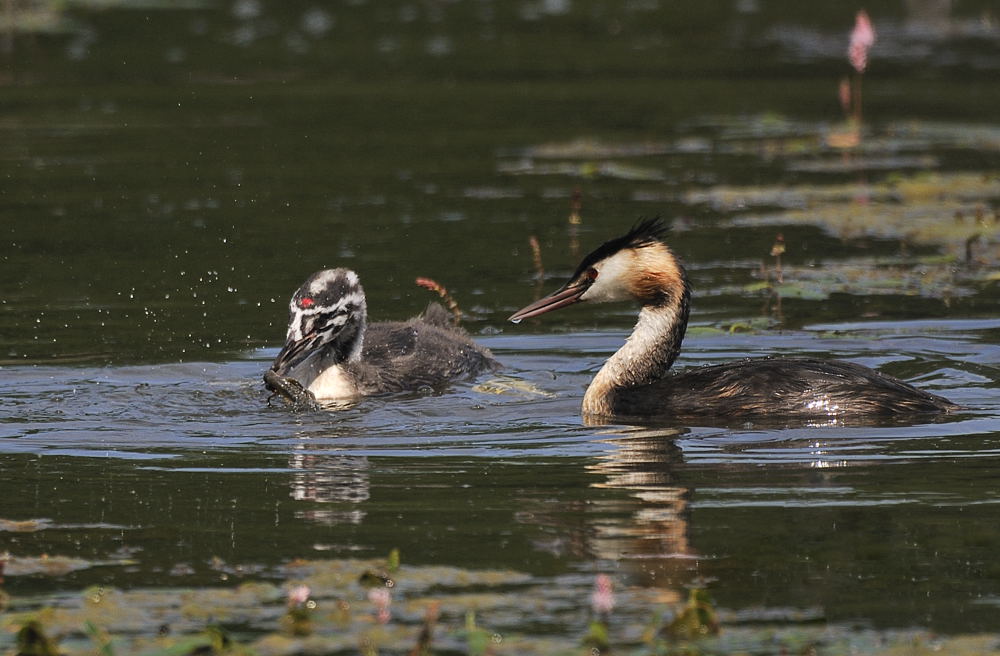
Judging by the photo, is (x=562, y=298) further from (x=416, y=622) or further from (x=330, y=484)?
(x=416, y=622)

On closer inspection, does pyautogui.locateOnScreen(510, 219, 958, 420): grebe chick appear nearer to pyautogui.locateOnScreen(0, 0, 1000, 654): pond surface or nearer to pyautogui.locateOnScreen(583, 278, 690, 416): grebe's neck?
pyautogui.locateOnScreen(583, 278, 690, 416): grebe's neck

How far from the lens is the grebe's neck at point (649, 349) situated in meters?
11.6

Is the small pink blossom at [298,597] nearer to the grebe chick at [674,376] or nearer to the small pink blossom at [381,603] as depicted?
the small pink blossom at [381,603]

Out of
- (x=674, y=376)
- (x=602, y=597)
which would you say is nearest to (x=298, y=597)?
(x=602, y=597)

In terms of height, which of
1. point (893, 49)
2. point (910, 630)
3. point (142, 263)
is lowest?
point (910, 630)

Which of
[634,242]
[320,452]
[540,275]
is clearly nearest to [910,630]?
[320,452]

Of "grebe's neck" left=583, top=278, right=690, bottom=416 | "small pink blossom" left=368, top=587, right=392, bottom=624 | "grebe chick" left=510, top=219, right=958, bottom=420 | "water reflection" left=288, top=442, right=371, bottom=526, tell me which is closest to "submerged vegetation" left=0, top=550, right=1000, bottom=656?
"small pink blossom" left=368, top=587, right=392, bottom=624

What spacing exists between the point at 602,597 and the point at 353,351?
5969 millimetres

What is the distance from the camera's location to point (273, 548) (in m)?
8.05

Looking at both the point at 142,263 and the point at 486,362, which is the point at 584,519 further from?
the point at 142,263

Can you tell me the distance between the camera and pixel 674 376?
11578 millimetres

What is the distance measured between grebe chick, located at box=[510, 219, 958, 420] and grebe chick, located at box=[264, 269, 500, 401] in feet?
3.88

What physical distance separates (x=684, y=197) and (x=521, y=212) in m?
1.81

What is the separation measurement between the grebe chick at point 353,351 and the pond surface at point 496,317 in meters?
0.30
